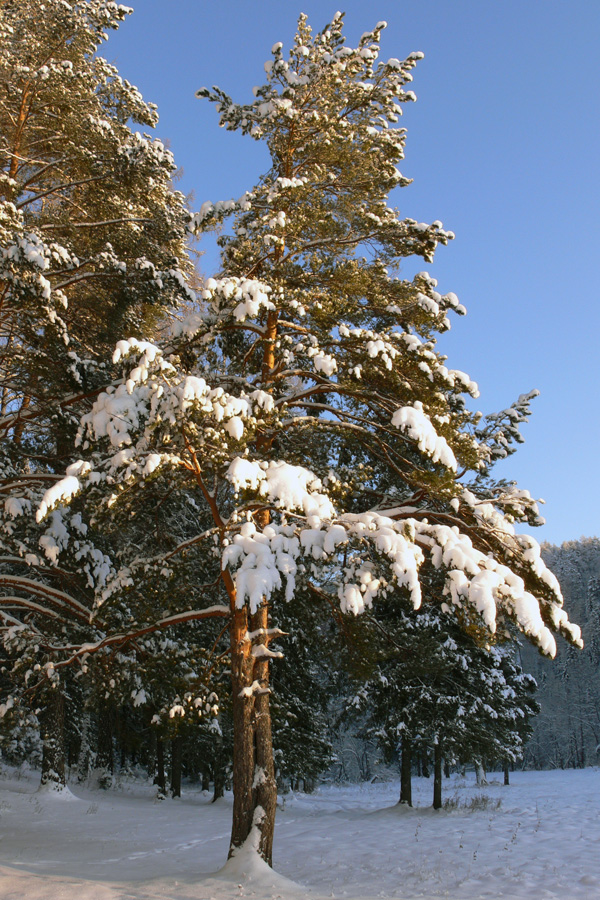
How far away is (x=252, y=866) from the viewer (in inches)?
269

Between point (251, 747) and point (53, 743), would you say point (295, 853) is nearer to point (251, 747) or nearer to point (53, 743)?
point (251, 747)

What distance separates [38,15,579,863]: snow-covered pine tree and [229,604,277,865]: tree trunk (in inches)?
0.9

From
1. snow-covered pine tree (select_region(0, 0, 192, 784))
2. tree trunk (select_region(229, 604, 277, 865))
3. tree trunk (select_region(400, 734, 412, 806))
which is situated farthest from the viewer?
tree trunk (select_region(400, 734, 412, 806))

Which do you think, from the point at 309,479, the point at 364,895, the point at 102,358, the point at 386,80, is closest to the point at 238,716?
the point at 364,895

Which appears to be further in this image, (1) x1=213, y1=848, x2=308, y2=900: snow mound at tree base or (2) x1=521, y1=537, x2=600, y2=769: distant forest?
(2) x1=521, y1=537, x2=600, y2=769: distant forest

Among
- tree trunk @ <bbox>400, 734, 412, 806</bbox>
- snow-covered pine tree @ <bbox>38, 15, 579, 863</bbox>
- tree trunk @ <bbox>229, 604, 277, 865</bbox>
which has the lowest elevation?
tree trunk @ <bbox>400, 734, 412, 806</bbox>

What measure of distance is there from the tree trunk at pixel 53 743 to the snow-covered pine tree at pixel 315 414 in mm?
7441

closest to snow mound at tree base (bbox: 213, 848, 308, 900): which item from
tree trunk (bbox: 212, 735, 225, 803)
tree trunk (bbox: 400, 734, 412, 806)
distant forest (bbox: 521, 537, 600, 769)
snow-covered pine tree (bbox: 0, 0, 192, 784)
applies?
snow-covered pine tree (bbox: 0, 0, 192, 784)

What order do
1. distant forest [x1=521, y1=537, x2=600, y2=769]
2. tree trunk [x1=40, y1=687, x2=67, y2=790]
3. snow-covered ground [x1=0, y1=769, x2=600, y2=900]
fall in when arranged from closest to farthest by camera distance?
snow-covered ground [x1=0, y1=769, x2=600, y2=900], tree trunk [x1=40, y1=687, x2=67, y2=790], distant forest [x1=521, y1=537, x2=600, y2=769]

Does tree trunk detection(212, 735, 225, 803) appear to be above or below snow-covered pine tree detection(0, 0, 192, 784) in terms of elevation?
below

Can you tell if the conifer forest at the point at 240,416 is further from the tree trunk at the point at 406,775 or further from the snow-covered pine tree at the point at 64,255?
the tree trunk at the point at 406,775

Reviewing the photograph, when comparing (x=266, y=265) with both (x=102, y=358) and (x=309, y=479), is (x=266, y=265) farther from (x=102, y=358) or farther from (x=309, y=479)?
(x=309, y=479)

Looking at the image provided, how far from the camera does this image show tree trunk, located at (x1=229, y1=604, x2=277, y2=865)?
7145mm

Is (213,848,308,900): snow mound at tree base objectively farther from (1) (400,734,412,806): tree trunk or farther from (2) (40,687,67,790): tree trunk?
(1) (400,734,412,806): tree trunk
